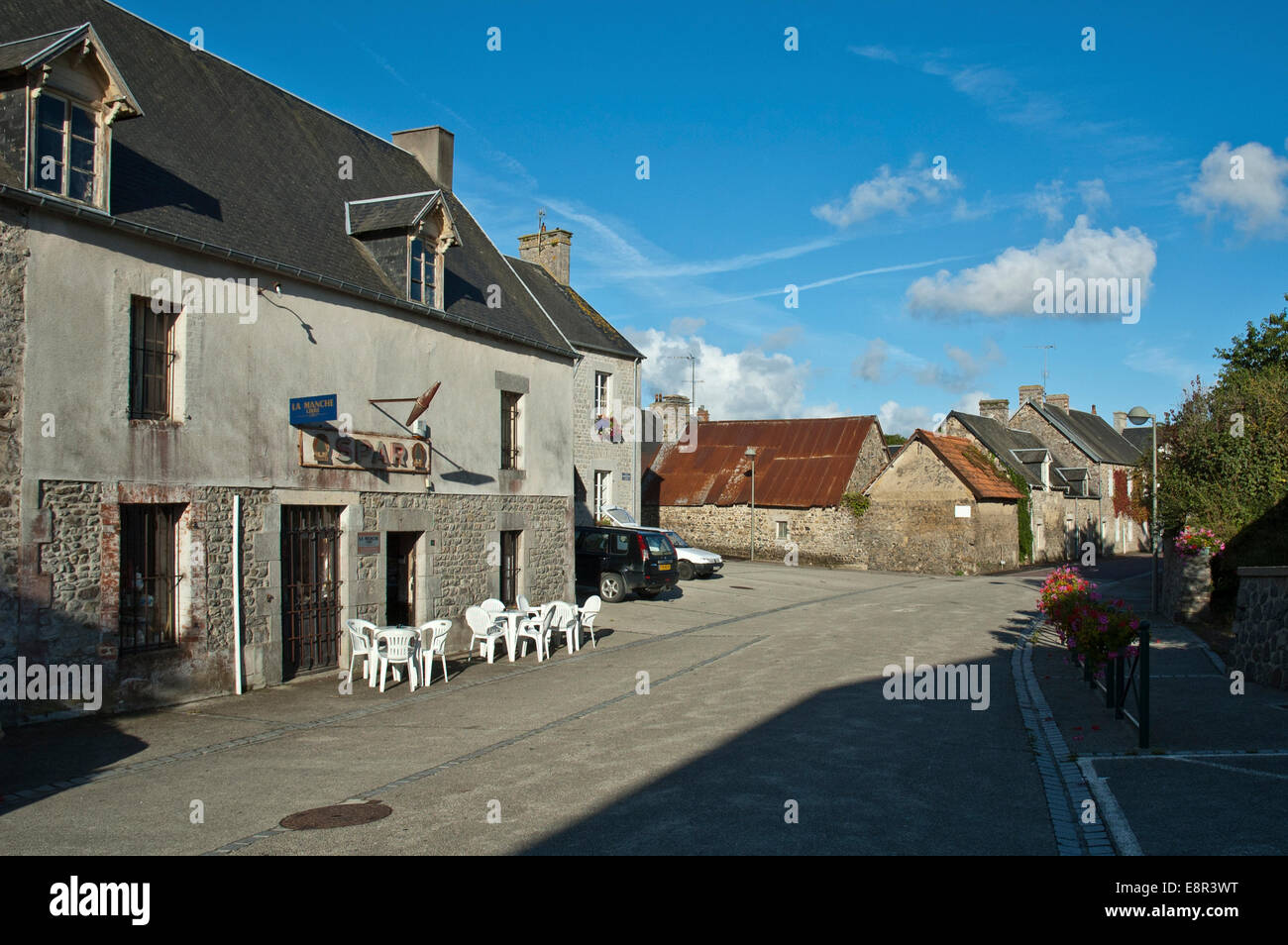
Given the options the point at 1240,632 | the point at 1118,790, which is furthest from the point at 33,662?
the point at 1240,632

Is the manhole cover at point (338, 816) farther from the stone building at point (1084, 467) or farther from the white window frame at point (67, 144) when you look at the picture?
the stone building at point (1084, 467)

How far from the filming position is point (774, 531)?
3941 cm

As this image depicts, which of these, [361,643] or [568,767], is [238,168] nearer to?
[361,643]

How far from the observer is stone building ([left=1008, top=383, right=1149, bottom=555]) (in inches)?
2007

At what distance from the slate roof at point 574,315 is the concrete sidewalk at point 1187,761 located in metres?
18.6

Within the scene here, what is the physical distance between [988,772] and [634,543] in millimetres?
16014

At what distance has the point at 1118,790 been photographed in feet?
26.0

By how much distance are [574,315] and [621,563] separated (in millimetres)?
10256

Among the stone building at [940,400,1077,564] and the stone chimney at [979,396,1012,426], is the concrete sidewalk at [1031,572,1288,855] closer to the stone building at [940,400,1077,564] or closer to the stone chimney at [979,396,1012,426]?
the stone building at [940,400,1077,564]
